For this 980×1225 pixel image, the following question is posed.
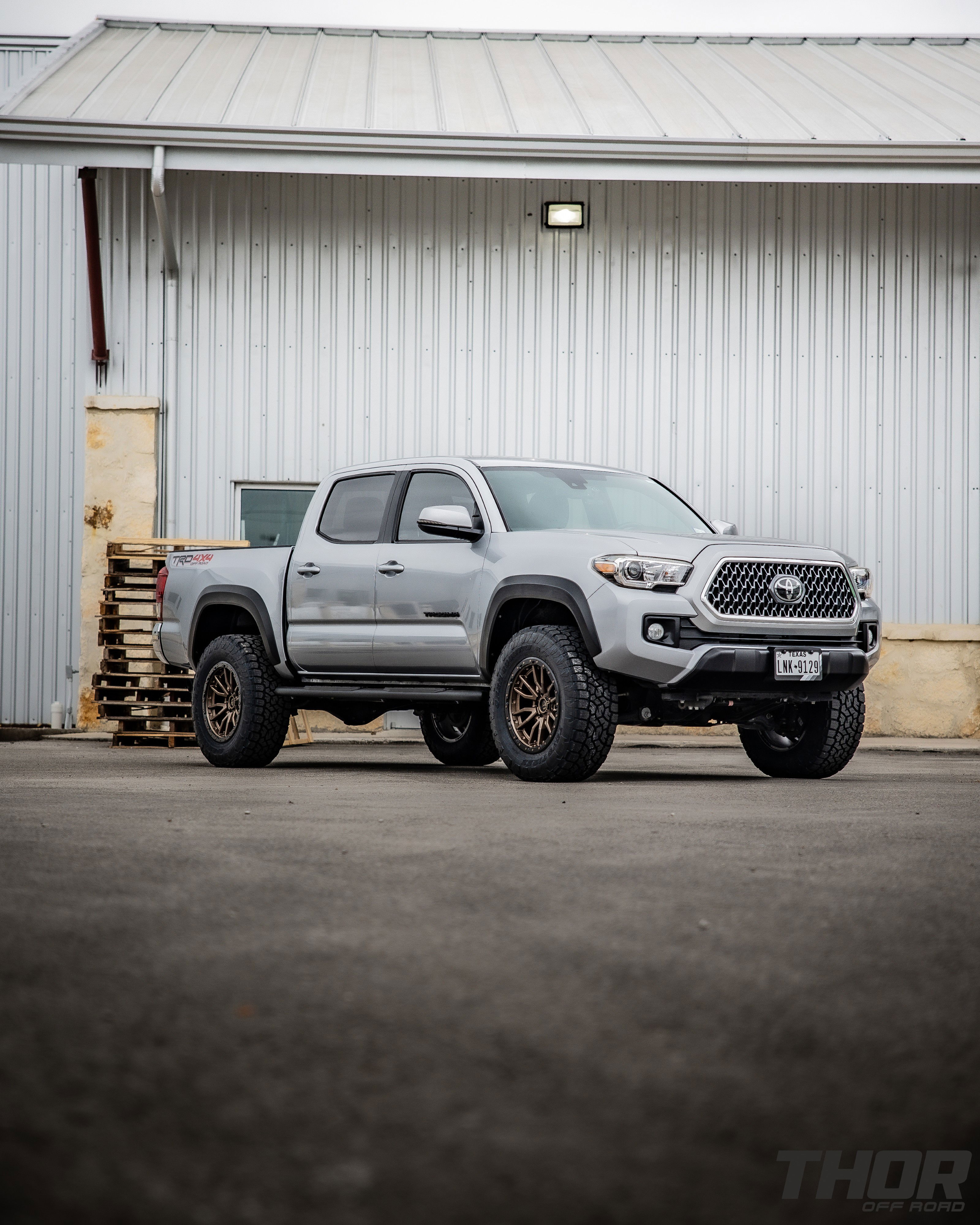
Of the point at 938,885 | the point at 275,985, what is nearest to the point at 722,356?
the point at 938,885

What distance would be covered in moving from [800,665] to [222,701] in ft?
14.7

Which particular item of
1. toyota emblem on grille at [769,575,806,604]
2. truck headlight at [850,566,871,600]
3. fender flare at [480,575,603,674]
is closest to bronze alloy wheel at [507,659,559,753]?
fender flare at [480,575,603,674]

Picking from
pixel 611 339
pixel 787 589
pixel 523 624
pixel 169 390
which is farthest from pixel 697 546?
pixel 169 390

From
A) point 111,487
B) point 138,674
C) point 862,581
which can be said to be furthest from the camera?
point 111,487

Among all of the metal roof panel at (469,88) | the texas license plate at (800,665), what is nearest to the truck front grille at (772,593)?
the texas license plate at (800,665)

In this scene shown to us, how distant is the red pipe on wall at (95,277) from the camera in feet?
56.3

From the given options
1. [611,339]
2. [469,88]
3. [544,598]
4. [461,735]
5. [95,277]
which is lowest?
[461,735]

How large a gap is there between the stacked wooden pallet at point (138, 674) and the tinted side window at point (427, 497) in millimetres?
4350

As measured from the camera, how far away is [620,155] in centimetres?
1638

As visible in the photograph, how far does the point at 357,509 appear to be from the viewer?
11305 mm

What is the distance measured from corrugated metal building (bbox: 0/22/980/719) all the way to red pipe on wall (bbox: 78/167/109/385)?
16 cm

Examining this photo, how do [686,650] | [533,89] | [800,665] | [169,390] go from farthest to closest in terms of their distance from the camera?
[533,89] → [169,390] → [800,665] → [686,650]

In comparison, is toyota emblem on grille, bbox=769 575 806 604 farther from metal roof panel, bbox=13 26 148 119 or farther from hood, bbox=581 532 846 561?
metal roof panel, bbox=13 26 148 119

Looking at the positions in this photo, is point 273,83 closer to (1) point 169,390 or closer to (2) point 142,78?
(2) point 142,78
